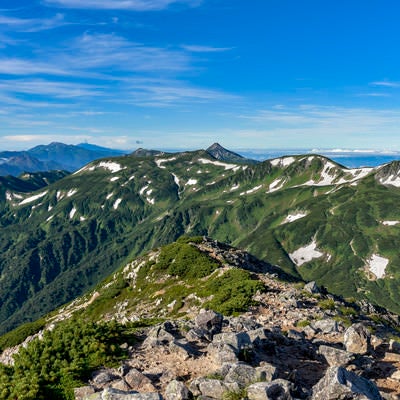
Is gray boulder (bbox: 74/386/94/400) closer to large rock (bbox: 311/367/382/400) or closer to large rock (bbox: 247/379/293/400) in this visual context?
large rock (bbox: 247/379/293/400)

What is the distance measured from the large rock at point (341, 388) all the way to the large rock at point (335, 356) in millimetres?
4962

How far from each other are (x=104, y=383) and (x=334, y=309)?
31815 millimetres

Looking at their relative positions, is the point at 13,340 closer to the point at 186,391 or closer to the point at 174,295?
the point at 174,295

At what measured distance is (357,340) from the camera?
24.3 meters

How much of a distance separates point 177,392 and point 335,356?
11.4 meters

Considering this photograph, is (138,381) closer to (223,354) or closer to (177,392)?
(177,392)

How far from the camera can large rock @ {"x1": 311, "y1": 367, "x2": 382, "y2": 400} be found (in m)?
15.4

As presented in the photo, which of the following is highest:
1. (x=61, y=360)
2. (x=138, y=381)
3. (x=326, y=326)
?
(x=138, y=381)

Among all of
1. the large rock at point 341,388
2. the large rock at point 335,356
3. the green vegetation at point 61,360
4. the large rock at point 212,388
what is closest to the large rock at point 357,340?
the large rock at point 335,356

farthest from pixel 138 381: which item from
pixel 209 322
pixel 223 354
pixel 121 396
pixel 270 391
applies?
pixel 209 322

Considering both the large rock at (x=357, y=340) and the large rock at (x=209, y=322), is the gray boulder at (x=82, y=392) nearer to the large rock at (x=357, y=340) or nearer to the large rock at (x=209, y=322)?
the large rock at (x=209, y=322)

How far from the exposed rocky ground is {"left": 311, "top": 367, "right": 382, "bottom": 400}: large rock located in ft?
0.13

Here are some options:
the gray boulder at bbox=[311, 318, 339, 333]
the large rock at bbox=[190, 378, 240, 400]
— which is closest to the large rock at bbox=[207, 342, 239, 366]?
the large rock at bbox=[190, 378, 240, 400]

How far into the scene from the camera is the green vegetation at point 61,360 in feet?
57.9
